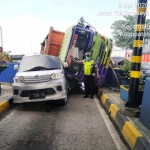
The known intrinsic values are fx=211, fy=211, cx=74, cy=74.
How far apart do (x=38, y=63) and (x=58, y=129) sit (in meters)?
2.91

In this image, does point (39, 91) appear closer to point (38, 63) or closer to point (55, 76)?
point (55, 76)

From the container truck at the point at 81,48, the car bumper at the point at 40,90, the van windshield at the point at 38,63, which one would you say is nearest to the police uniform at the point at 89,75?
the container truck at the point at 81,48

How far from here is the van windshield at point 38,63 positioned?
21.6 ft

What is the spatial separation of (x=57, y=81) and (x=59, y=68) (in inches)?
31.2

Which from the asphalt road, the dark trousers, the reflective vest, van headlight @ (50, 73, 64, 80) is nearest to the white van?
van headlight @ (50, 73, 64, 80)

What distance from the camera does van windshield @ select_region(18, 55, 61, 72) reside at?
21.6ft

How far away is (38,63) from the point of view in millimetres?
6746

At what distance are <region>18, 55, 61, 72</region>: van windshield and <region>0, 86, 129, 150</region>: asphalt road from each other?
3.92ft

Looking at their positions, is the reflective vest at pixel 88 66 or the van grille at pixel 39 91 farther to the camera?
the reflective vest at pixel 88 66

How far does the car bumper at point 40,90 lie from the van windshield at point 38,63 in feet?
2.52

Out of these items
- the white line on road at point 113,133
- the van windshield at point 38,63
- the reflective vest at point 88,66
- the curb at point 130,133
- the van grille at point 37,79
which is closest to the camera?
the curb at point 130,133

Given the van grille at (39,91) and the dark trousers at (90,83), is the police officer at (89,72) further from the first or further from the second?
the van grille at (39,91)

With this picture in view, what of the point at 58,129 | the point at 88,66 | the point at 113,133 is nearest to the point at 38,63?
the point at 88,66

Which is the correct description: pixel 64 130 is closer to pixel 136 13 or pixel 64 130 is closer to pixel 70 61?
pixel 136 13
